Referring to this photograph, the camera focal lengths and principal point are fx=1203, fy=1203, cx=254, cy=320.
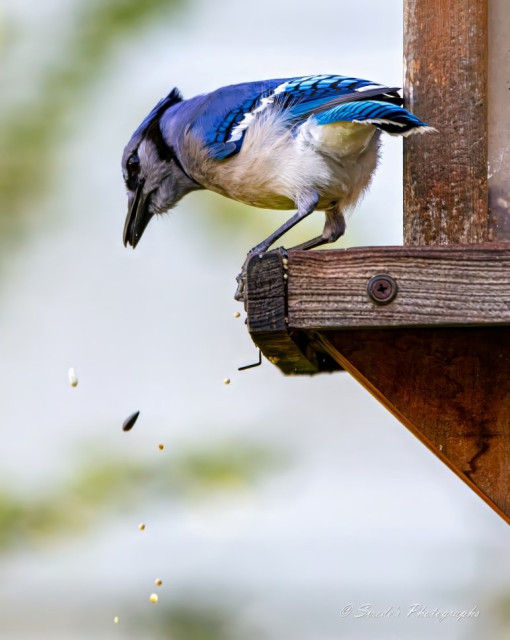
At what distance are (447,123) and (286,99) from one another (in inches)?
26.8

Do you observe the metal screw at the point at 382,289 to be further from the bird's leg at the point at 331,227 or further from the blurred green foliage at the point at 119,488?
the blurred green foliage at the point at 119,488

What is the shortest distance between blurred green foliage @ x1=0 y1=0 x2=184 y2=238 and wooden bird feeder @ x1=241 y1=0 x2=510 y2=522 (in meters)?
3.03

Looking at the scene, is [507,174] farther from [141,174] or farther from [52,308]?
[52,308]

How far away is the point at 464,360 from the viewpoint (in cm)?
282

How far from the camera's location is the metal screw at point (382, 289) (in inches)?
100.0

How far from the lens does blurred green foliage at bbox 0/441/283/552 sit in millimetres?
5652

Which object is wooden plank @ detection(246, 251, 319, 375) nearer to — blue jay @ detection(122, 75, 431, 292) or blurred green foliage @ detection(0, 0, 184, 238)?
blue jay @ detection(122, 75, 431, 292)

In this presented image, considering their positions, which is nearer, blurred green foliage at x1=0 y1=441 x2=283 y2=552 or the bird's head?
the bird's head

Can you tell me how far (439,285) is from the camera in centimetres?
253

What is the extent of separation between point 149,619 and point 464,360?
10.4 ft

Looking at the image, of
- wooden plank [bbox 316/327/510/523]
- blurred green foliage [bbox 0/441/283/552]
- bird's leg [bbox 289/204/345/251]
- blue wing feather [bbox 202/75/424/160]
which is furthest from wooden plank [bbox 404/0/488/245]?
blurred green foliage [bbox 0/441/283/552]

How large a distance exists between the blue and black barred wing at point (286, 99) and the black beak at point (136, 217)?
0.62 metres

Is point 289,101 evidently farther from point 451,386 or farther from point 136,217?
point 451,386

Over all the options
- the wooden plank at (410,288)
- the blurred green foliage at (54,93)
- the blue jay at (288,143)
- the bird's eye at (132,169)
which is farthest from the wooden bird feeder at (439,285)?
the blurred green foliage at (54,93)
